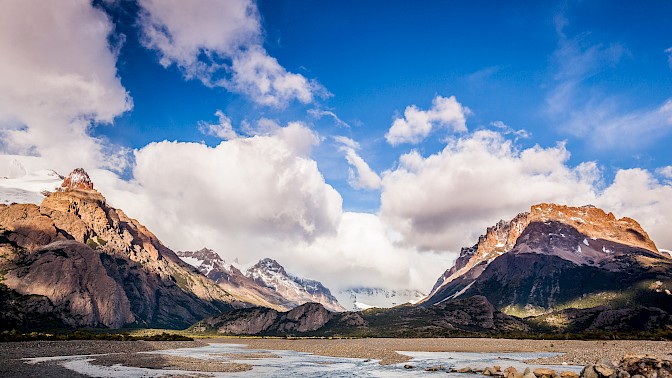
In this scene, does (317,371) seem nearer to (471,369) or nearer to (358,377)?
(358,377)

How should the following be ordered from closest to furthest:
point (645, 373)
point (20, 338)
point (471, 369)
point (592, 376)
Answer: point (645, 373) → point (592, 376) → point (471, 369) → point (20, 338)

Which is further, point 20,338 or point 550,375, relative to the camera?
point 20,338

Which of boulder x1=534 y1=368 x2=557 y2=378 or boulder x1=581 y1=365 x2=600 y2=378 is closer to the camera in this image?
boulder x1=581 y1=365 x2=600 y2=378

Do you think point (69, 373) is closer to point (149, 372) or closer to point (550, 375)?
point (149, 372)

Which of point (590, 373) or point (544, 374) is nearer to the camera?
point (590, 373)

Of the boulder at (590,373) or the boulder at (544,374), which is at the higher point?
the boulder at (590,373)

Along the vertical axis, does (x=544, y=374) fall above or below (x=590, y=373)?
below

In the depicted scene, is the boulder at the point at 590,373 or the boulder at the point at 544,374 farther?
the boulder at the point at 544,374

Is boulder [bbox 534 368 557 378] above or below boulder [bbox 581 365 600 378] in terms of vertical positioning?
below

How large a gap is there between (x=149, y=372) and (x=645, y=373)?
70.1 meters

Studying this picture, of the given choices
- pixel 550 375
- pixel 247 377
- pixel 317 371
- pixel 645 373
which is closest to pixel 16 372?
pixel 247 377

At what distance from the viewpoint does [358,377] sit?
69125 mm

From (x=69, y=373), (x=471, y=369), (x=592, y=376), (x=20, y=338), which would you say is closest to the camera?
(x=592, y=376)

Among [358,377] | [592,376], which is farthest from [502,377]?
[358,377]
